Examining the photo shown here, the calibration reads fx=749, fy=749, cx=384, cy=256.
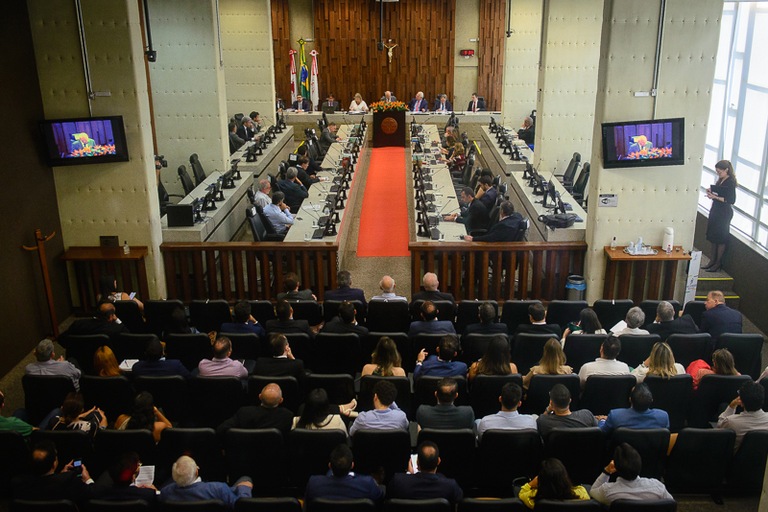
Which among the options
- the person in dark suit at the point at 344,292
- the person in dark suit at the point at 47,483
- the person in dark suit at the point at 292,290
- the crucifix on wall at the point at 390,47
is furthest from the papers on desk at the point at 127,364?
the crucifix on wall at the point at 390,47

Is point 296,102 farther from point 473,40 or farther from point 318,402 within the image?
point 318,402

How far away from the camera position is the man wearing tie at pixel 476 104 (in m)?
20.9

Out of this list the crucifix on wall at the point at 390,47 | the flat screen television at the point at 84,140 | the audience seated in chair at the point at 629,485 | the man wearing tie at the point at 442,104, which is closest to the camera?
the audience seated in chair at the point at 629,485

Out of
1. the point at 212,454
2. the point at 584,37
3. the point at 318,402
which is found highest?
the point at 584,37

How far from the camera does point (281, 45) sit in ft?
73.4

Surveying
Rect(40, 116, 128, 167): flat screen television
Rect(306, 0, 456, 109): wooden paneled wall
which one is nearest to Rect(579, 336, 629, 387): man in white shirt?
Rect(40, 116, 128, 167): flat screen television

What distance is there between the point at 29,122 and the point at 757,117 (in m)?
9.95

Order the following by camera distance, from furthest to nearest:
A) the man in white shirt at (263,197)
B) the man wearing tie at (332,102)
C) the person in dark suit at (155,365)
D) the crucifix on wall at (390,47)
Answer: the crucifix on wall at (390,47), the man wearing tie at (332,102), the man in white shirt at (263,197), the person in dark suit at (155,365)

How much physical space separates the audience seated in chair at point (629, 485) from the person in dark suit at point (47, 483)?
3.16 meters

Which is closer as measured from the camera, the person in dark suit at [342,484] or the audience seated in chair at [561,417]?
the person in dark suit at [342,484]

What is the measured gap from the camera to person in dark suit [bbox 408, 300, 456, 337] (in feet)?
22.7

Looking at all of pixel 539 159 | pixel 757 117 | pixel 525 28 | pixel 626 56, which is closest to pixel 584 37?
pixel 539 159

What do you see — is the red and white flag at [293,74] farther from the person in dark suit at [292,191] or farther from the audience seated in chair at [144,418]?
the audience seated in chair at [144,418]

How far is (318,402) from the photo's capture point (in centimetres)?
525
